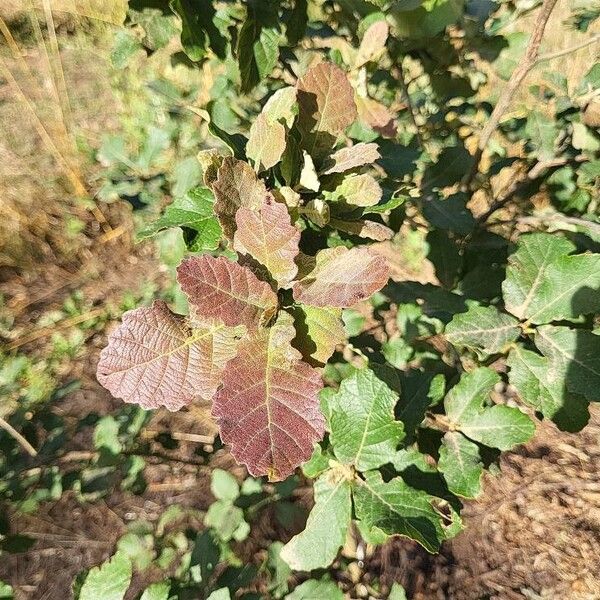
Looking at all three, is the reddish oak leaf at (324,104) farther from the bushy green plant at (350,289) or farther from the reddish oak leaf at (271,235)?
the reddish oak leaf at (271,235)

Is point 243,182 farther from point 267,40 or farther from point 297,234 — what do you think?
point 267,40

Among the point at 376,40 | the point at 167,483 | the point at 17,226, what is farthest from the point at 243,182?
the point at 17,226

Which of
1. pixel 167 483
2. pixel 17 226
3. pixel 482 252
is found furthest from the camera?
pixel 17 226

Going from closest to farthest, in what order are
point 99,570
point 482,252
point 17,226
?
point 99,570 < point 482,252 < point 17,226

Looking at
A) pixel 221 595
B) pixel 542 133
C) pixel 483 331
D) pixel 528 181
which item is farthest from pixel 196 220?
pixel 528 181

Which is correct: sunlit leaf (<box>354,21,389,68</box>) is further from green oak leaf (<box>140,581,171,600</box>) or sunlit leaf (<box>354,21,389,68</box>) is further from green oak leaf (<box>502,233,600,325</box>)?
green oak leaf (<box>140,581,171,600</box>)

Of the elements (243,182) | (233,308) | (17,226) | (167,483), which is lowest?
(167,483)

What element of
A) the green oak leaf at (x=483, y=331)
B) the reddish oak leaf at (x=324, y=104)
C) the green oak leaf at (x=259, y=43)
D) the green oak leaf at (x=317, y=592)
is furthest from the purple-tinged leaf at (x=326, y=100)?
the green oak leaf at (x=317, y=592)
